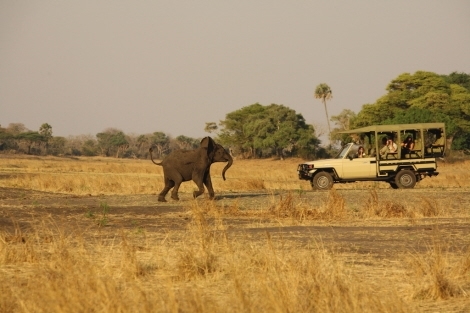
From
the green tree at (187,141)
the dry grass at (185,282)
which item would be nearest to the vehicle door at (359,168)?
the dry grass at (185,282)

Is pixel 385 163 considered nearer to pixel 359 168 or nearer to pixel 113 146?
pixel 359 168

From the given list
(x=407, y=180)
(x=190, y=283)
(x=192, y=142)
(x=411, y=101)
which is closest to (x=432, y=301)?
(x=190, y=283)

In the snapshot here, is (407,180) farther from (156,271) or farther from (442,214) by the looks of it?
(156,271)

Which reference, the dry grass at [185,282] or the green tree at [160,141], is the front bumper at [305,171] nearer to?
the dry grass at [185,282]

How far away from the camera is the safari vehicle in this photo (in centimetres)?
3177

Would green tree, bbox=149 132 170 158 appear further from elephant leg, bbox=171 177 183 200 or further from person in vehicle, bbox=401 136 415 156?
elephant leg, bbox=171 177 183 200

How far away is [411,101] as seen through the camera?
285 ft

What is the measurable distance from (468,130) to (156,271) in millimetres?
72069

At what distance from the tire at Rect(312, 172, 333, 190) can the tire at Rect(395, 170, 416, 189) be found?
2.42 m

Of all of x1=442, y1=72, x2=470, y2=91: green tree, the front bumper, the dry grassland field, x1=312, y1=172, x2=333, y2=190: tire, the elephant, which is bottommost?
the dry grassland field

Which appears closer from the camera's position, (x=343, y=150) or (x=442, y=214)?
(x=442, y=214)

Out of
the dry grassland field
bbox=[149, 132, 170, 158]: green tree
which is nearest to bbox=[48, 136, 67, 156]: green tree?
bbox=[149, 132, 170, 158]: green tree

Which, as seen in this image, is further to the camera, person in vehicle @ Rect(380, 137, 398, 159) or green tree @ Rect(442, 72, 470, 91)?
green tree @ Rect(442, 72, 470, 91)

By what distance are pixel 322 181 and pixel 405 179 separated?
3.00 metres
